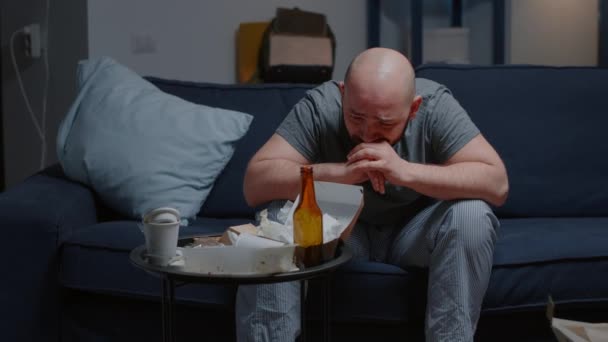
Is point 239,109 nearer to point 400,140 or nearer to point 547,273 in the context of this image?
point 400,140

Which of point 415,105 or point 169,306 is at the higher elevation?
point 415,105

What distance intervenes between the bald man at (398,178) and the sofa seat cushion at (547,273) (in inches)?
4.7

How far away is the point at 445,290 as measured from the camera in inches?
59.0

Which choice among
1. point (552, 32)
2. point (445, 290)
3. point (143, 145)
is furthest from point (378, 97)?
point (552, 32)

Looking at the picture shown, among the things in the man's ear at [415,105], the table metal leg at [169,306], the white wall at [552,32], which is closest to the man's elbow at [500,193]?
the man's ear at [415,105]

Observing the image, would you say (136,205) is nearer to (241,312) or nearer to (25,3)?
(241,312)

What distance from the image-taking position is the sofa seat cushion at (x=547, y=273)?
1644 millimetres

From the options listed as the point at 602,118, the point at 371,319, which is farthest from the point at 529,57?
the point at 371,319

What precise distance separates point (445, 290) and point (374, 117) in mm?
364

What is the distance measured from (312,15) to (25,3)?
4.44 ft

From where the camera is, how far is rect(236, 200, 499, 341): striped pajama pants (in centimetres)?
147

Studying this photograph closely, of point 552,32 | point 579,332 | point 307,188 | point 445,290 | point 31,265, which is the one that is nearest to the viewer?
point 307,188

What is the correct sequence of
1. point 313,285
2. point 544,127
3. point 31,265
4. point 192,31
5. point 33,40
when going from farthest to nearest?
1. point 192,31
2. point 33,40
3. point 544,127
4. point 31,265
5. point 313,285

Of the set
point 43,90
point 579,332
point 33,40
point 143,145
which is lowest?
point 579,332
